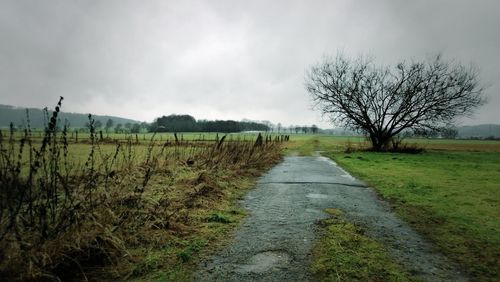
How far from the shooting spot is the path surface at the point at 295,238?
3.55 m

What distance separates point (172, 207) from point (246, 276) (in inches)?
110

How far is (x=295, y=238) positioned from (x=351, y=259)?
0.99 meters

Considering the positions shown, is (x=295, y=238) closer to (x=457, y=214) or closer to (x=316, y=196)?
(x=316, y=196)

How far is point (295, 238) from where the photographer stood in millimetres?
4664

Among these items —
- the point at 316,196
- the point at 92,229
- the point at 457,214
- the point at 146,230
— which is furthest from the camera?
the point at 316,196

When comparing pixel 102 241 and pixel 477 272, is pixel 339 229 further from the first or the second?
pixel 102 241

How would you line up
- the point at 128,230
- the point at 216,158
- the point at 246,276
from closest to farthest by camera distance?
the point at 246,276 < the point at 128,230 < the point at 216,158

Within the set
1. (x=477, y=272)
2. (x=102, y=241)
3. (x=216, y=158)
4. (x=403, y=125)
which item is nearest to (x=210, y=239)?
(x=102, y=241)

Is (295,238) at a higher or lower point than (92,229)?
lower

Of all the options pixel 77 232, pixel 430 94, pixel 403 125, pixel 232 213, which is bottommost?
pixel 232 213

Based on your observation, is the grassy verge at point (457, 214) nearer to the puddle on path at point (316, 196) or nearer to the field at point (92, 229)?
the puddle on path at point (316, 196)

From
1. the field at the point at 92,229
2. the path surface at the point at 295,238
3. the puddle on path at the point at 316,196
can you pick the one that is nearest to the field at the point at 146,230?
the field at the point at 92,229

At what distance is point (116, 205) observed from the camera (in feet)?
15.5

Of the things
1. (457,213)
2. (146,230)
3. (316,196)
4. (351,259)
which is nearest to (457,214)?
(457,213)
